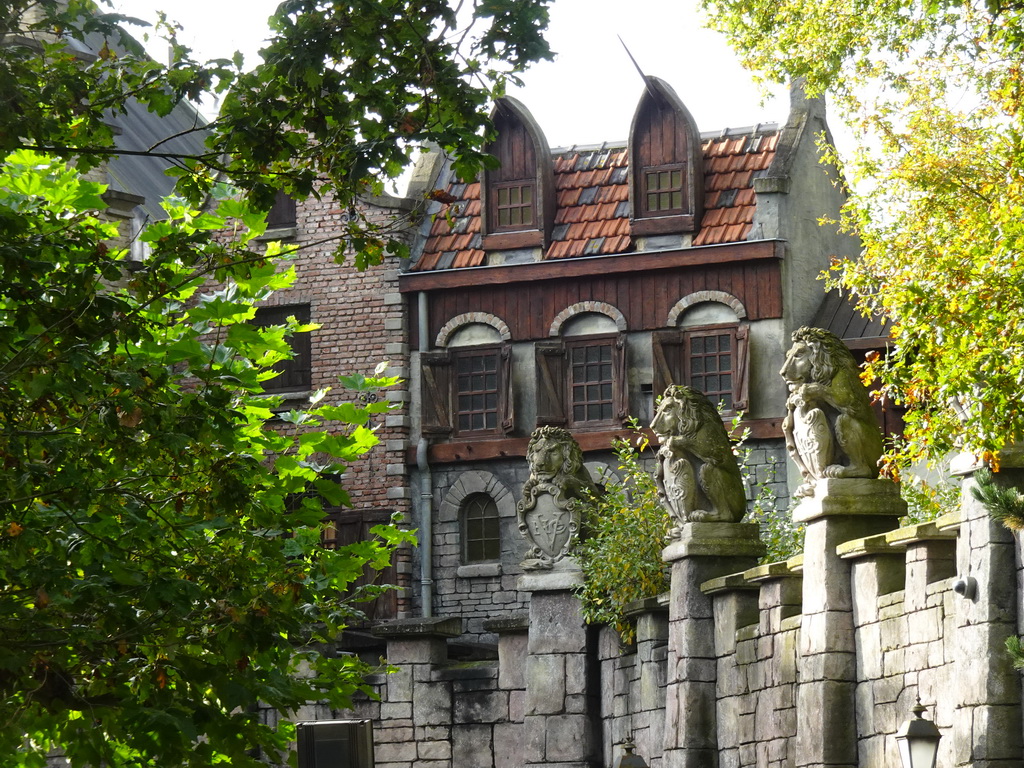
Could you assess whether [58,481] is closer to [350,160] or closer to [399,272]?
[350,160]

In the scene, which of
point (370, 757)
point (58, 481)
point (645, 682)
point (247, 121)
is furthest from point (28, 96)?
point (645, 682)

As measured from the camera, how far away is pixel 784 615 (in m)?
13.0

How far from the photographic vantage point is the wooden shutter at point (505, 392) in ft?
94.3

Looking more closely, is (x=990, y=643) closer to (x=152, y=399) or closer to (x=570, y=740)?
(x=152, y=399)

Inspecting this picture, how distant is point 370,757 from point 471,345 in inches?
607

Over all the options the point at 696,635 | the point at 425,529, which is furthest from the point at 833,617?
the point at 425,529

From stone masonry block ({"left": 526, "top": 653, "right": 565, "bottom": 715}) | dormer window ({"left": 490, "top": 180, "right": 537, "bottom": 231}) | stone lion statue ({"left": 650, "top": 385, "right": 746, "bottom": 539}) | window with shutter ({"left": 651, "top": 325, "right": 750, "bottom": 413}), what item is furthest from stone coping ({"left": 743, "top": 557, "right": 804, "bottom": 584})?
dormer window ({"left": 490, "top": 180, "right": 537, "bottom": 231})

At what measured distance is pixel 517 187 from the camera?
29.5 metres

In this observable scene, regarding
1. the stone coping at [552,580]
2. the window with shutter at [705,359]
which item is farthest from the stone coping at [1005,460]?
the window with shutter at [705,359]

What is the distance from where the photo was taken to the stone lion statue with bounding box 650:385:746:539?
14477 millimetres

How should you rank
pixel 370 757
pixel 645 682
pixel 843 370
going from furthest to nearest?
pixel 645 682 < pixel 370 757 < pixel 843 370

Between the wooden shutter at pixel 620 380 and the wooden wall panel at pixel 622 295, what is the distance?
308 mm

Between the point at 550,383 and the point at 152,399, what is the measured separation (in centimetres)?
1983

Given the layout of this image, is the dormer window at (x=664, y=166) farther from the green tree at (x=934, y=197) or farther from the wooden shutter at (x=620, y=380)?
the green tree at (x=934, y=197)
